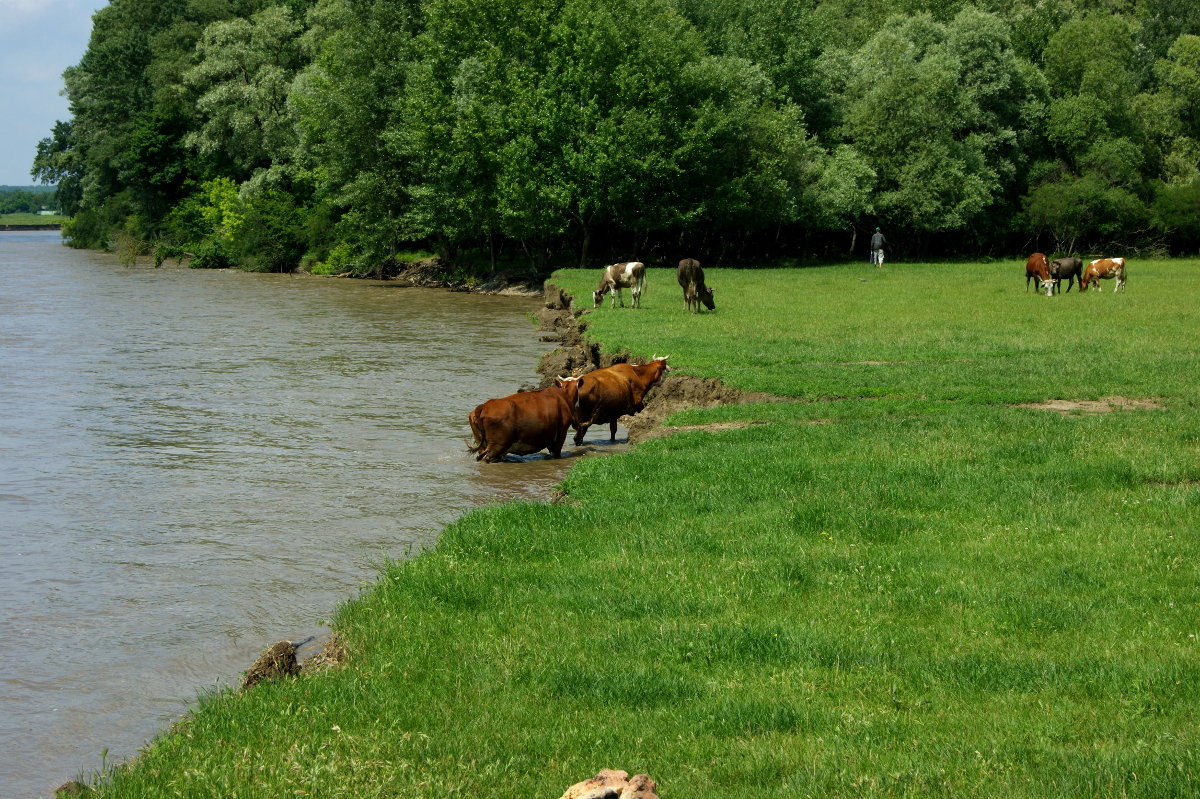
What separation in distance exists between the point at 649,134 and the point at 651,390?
3910 cm

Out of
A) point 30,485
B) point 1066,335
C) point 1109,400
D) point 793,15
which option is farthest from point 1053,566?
point 793,15

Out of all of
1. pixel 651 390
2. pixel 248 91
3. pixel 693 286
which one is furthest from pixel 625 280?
pixel 248 91

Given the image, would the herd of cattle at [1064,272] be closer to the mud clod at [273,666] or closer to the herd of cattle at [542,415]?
the herd of cattle at [542,415]

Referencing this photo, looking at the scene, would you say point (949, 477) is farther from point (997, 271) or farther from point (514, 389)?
point (997, 271)

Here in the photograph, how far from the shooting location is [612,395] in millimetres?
20203

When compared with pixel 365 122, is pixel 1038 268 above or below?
below

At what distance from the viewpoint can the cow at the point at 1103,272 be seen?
46781mm

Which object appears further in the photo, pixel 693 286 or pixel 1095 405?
pixel 693 286

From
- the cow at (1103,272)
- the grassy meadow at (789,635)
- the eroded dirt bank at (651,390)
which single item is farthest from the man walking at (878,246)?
the grassy meadow at (789,635)

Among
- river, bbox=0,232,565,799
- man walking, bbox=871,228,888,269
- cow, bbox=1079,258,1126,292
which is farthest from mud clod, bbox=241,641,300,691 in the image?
man walking, bbox=871,228,888,269

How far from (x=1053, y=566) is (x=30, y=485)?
48.4 ft

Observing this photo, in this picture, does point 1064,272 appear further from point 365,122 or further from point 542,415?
point 365,122

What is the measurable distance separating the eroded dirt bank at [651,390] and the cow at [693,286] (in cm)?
350

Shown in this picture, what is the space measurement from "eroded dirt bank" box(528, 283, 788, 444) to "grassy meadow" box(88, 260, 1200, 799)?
296cm
